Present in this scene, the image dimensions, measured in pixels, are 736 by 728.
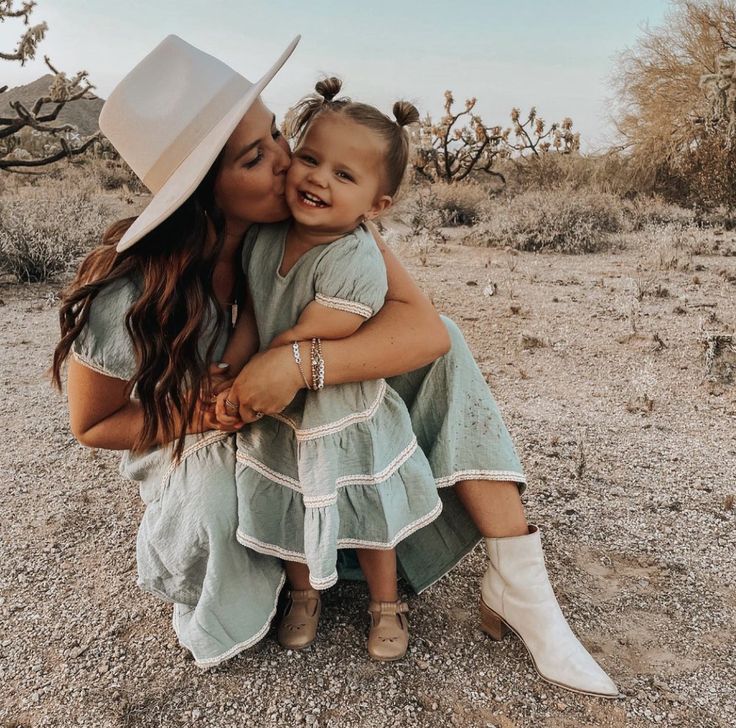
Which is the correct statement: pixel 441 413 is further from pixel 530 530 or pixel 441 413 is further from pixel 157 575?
pixel 157 575

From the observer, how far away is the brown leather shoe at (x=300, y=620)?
1.99 metres

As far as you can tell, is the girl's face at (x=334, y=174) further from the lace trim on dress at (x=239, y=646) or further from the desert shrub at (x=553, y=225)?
the desert shrub at (x=553, y=225)

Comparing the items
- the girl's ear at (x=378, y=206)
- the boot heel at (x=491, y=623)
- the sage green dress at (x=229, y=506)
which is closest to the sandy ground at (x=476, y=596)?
the boot heel at (x=491, y=623)

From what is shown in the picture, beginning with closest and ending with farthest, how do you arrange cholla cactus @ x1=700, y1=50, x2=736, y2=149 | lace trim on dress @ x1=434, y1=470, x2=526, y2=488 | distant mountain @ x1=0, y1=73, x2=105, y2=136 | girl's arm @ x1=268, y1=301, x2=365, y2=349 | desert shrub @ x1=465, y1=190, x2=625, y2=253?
girl's arm @ x1=268, y1=301, x2=365, y2=349, lace trim on dress @ x1=434, y1=470, x2=526, y2=488, desert shrub @ x1=465, y1=190, x2=625, y2=253, cholla cactus @ x1=700, y1=50, x2=736, y2=149, distant mountain @ x1=0, y1=73, x2=105, y2=136

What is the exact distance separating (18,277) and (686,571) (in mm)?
6367

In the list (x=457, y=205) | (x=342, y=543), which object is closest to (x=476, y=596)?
(x=342, y=543)

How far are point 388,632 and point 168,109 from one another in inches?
54.8

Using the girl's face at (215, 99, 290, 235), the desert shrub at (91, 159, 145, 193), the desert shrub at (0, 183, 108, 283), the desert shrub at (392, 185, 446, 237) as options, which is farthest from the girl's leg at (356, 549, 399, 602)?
the desert shrub at (91, 159, 145, 193)

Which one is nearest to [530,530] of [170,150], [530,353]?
[170,150]

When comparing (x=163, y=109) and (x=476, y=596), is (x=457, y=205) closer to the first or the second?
(x=476, y=596)

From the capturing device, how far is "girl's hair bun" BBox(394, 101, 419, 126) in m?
1.79

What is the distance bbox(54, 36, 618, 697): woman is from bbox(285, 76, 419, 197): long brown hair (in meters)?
0.13

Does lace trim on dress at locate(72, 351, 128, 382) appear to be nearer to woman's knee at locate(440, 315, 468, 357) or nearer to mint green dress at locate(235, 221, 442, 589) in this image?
mint green dress at locate(235, 221, 442, 589)

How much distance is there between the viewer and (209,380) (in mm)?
1711
